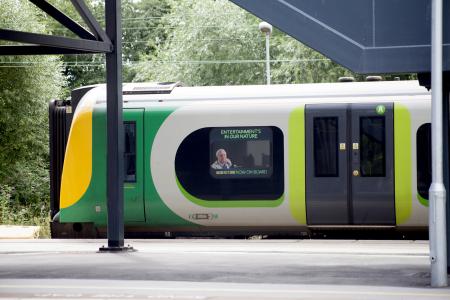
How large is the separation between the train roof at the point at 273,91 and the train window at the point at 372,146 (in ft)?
1.96

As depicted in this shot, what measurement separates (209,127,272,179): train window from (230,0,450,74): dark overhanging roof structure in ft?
25.7

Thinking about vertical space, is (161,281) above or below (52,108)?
below

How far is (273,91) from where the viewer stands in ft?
69.3

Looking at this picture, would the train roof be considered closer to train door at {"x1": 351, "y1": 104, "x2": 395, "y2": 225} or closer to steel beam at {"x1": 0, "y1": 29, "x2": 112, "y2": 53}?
train door at {"x1": 351, "y1": 104, "x2": 395, "y2": 225}

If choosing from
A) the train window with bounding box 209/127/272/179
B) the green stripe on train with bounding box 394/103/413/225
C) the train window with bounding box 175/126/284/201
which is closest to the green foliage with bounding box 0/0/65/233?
the train window with bounding box 175/126/284/201

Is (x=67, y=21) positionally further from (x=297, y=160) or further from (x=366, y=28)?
(x=366, y=28)

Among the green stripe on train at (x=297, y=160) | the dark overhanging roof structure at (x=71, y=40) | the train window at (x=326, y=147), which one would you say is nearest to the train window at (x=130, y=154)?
the green stripe on train at (x=297, y=160)

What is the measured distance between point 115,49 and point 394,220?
6046mm

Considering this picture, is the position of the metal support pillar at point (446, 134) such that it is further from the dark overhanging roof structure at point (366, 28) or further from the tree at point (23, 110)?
the tree at point (23, 110)

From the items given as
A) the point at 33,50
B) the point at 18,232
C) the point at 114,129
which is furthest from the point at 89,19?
the point at 18,232

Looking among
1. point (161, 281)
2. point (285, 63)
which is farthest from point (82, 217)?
point (285, 63)

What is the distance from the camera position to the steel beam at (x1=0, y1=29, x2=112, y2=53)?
1565 cm

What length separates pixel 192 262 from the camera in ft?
52.6

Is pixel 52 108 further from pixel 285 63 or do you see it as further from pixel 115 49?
pixel 285 63
